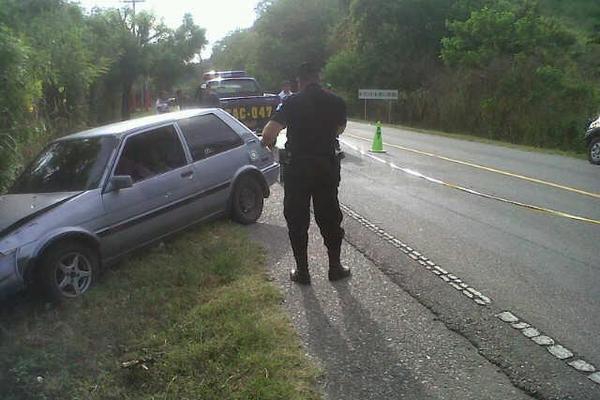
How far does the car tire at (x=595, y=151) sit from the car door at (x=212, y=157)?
9.84 m

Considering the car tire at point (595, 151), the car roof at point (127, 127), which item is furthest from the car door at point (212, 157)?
the car tire at point (595, 151)

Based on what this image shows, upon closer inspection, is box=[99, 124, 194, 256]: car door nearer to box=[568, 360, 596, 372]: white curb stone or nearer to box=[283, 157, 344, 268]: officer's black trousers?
box=[283, 157, 344, 268]: officer's black trousers

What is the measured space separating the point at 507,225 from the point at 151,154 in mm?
4427

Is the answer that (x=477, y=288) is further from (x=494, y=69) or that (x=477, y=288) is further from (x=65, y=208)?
(x=494, y=69)

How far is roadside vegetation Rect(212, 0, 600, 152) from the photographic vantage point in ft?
76.4

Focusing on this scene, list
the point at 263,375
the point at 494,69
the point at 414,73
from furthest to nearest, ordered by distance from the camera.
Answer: the point at 414,73 → the point at 494,69 → the point at 263,375

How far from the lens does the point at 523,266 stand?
227 inches

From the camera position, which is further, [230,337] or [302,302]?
[302,302]

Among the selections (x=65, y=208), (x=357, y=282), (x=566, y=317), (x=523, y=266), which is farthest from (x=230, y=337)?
(x=523, y=266)

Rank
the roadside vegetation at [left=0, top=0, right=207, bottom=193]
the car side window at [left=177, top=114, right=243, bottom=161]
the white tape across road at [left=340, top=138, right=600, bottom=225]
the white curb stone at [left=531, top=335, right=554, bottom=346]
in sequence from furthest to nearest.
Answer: the white tape across road at [left=340, top=138, right=600, bottom=225] → the car side window at [left=177, top=114, right=243, bottom=161] → the roadside vegetation at [left=0, top=0, right=207, bottom=193] → the white curb stone at [left=531, top=335, right=554, bottom=346]

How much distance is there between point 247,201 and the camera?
7504mm

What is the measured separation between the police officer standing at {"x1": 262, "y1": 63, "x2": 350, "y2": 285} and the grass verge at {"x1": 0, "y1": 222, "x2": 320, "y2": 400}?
2.21 ft

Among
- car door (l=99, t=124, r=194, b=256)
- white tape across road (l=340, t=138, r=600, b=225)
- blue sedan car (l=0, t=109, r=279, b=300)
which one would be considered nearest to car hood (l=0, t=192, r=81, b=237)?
blue sedan car (l=0, t=109, r=279, b=300)

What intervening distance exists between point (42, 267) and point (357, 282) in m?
2.69
